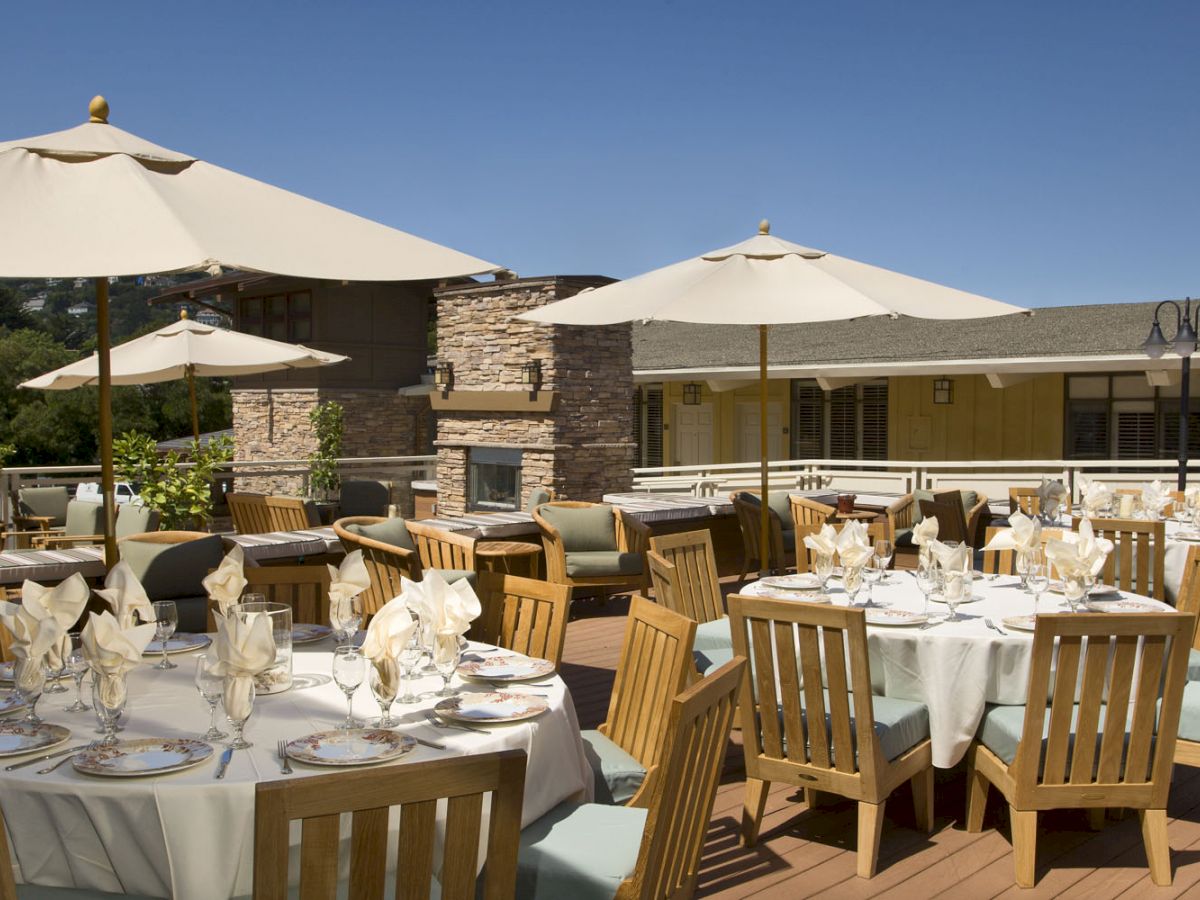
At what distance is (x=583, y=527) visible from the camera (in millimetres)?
9453

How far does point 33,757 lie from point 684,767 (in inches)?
63.4

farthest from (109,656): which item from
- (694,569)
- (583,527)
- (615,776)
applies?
(583,527)

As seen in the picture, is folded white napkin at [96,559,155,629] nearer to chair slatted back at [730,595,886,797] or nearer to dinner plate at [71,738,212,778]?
dinner plate at [71,738,212,778]

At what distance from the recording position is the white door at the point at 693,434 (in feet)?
73.2

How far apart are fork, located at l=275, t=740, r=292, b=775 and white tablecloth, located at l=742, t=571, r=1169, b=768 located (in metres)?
2.38

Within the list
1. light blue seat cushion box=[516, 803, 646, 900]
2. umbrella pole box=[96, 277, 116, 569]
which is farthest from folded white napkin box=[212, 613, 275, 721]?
umbrella pole box=[96, 277, 116, 569]

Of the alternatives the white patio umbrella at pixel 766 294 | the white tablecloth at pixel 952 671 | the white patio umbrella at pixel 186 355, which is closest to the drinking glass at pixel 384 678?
the white tablecloth at pixel 952 671

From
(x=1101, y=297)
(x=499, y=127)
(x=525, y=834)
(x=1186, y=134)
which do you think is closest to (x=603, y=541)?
(x=525, y=834)

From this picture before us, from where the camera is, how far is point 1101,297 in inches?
974

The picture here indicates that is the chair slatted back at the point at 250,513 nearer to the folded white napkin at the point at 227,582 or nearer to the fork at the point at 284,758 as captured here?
the folded white napkin at the point at 227,582

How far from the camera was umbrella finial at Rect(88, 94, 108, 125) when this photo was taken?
431 centimetres

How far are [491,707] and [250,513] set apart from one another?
28.1ft

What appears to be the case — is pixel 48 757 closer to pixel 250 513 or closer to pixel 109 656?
pixel 109 656

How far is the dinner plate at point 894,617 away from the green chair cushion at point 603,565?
4.46m
